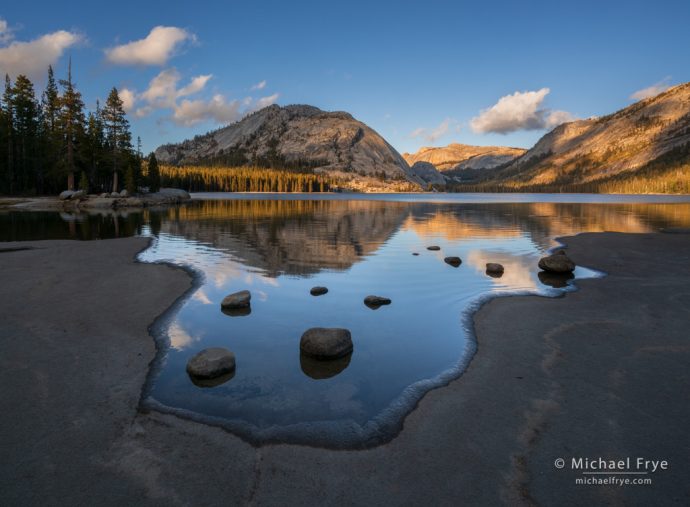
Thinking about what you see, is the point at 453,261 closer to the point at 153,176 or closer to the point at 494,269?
the point at 494,269

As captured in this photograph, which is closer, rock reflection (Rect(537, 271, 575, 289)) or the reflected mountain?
rock reflection (Rect(537, 271, 575, 289))

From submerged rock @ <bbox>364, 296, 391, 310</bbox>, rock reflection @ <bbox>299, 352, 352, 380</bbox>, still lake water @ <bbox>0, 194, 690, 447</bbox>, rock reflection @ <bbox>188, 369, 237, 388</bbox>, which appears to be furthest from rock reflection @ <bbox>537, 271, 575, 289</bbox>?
rock reflection @ <bbox>188, 369, 237, 388</bbox>

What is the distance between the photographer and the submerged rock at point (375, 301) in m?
19.7

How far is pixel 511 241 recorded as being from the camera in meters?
42.1

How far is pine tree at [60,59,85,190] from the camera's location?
Answer: 295 ft

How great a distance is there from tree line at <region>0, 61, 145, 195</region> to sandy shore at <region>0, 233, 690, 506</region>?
306 feet

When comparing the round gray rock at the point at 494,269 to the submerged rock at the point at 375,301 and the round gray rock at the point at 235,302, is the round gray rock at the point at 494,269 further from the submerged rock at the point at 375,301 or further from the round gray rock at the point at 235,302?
the round gray rock at the point at 235,302

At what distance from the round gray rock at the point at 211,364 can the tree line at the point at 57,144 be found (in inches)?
3869

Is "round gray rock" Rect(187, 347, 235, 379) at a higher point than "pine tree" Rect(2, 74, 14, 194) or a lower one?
lower

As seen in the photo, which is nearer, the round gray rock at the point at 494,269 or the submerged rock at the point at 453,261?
the round gray rock at the point at 494,269

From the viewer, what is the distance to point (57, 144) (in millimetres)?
89500

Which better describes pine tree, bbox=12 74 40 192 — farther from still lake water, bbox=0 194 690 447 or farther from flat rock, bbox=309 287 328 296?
flat rock, bbox=309 287 328 296

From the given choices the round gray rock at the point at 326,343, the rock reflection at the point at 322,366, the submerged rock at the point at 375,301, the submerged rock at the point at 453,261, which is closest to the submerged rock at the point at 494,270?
the submerged rock at the point at 453,261

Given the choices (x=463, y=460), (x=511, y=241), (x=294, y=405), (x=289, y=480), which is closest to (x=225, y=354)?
(x=294, y=405)
